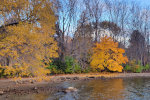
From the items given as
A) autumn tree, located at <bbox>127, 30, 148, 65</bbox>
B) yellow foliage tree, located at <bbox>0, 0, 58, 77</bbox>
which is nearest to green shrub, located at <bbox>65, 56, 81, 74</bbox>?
yellow foliage tree, located at <bbox>0, 0, 58, 77</bbox>

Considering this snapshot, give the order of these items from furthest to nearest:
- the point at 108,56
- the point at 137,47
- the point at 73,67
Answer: the point at 137,47, the point at 73,67, the point at 108,56

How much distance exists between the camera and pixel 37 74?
1102 cm

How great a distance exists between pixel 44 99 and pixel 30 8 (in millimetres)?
6416

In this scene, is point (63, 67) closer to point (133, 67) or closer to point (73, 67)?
point (73, 67)

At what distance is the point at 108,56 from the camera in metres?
24.5

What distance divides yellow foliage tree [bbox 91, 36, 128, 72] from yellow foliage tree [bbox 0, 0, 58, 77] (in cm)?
1333

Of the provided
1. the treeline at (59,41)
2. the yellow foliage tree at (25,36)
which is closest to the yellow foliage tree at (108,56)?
the treeline at (59,41)

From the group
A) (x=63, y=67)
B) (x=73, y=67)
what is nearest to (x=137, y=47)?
(x=73, y=67)

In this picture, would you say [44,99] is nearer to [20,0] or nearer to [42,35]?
[42,35]

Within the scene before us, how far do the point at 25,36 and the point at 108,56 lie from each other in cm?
1611

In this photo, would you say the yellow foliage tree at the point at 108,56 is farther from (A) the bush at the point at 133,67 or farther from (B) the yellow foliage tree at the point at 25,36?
(B) the yellow foliage tree at the point at 25,36

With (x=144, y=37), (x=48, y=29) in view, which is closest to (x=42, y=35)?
(x=48, y=29)

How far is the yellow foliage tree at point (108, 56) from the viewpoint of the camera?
24286 millimetres

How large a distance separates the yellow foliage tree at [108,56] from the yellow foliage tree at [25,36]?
13.3 meters
